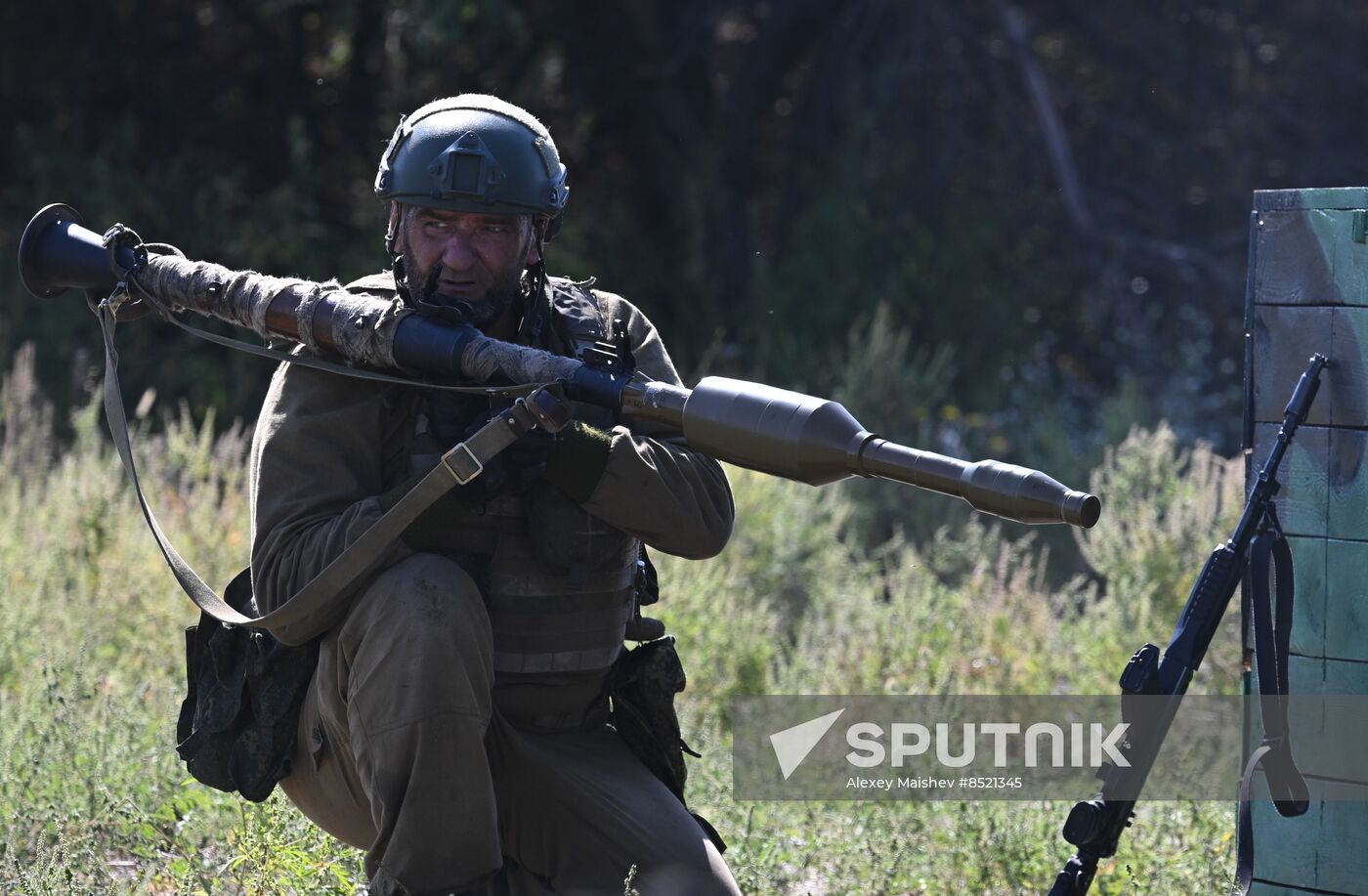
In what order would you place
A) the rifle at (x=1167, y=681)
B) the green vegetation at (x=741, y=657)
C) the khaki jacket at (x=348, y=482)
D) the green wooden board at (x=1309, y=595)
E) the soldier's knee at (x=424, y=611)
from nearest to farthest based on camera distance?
the rifle at (x=1167, y=681), the soldier's knee at (x=424, y=611), the khaki jacket at (x=348, y=482), the green wooden board at (x=1309, y=595), the green vegetation at (x=741, y=657)

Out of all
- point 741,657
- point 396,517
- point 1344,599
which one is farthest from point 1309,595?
point 741,657

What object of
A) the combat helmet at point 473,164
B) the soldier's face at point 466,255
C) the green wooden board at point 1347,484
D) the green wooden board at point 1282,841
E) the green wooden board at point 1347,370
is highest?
the combat helmet at point 473,164

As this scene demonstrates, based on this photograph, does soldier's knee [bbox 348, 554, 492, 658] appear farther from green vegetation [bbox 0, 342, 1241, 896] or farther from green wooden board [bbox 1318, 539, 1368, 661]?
green wooden board [bbox 1318, 539, 1368, 661]

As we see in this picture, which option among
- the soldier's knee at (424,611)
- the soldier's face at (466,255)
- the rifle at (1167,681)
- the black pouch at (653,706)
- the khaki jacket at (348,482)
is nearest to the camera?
the rifle at (1167,681)

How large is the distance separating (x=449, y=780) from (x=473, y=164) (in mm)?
1188

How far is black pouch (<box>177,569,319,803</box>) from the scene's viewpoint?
3.20 m

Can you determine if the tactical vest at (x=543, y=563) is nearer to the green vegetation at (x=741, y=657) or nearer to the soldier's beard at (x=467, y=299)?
the soldier's beard at (x=467, y=299)

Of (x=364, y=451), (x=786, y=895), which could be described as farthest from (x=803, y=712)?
(x=364, y=451)

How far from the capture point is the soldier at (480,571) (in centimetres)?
292

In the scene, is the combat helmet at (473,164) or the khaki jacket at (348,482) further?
the combat helmet at (473,164)

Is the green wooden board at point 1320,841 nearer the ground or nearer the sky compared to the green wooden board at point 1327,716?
nearer the ground

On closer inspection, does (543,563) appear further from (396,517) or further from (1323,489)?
(1323,489)

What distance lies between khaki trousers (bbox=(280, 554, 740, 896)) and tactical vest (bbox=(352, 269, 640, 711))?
0.15 meters

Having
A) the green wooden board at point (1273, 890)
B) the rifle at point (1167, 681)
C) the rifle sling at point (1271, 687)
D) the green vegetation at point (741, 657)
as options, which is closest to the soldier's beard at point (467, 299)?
the green vegetation at point (741, 657)
